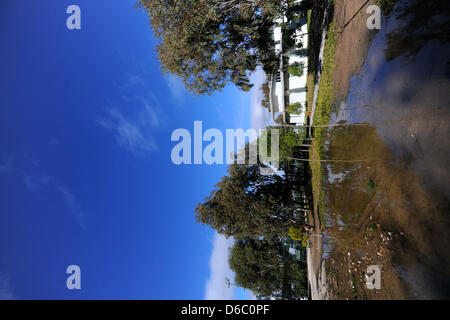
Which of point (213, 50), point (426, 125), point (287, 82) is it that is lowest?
point (426, 125)

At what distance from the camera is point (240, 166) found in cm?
2212

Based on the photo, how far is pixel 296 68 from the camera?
18.7 metres

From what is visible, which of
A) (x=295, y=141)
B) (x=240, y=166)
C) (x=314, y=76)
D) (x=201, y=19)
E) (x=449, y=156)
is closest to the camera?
(x=449, y=156)

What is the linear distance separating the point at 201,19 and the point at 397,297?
626 inches

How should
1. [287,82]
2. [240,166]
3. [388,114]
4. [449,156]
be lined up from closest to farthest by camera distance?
[449,156]
[388,114]
[287,82]
[240,166]

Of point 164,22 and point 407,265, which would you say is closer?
point 407,265

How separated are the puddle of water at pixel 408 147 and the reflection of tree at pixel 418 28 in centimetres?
3

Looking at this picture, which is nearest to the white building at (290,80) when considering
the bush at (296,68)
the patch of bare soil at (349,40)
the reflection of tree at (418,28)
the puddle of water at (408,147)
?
the bush at (296,68)

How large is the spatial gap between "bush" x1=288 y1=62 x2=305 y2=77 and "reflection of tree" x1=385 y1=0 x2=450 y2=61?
1008 cm

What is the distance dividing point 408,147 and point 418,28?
4.58m

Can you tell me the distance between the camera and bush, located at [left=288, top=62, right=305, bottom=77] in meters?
18.7

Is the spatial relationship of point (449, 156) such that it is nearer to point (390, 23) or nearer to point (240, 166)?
point (390, 23)

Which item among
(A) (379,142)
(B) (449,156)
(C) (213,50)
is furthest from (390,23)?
(C) (213,50)

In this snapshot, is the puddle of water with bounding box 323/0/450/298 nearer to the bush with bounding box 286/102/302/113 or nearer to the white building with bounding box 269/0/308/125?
the bush with bounding box 286/102/302/113
